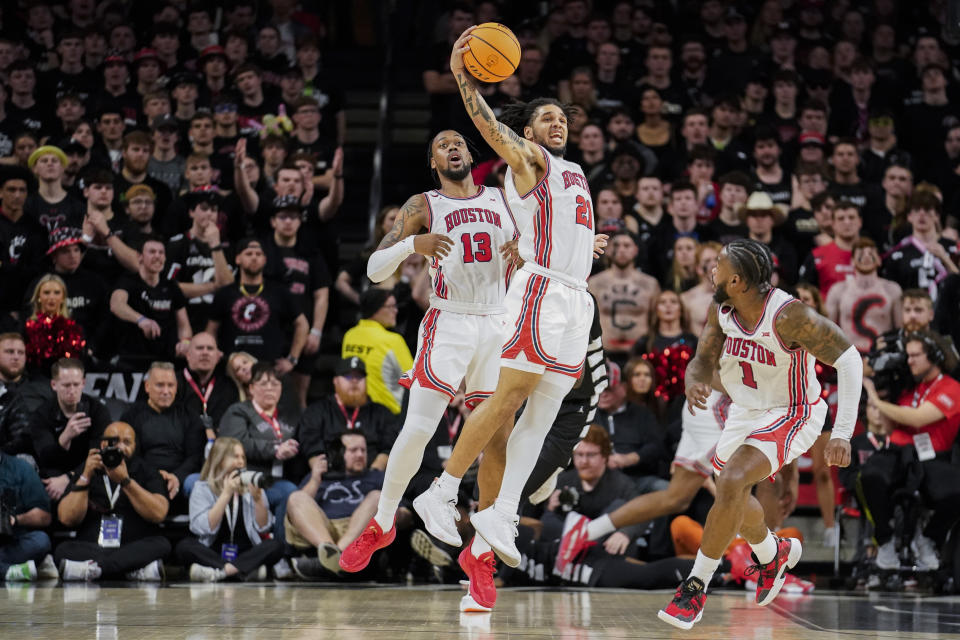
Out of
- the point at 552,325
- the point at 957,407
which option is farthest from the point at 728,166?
the point at 552,325

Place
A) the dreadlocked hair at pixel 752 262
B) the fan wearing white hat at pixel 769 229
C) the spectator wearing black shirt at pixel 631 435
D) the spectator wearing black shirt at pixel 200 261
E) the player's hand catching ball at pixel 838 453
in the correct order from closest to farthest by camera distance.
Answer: the player's hand catching ball at pixel 838 453
the dreadlocked hair at pixel 752 262
the spectator wearing black shirt at pixel 631 435
the spectator wearing black shirt at pixel 200 261
the fan wearing white hat at pixel 769 229

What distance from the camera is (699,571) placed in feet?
21.2

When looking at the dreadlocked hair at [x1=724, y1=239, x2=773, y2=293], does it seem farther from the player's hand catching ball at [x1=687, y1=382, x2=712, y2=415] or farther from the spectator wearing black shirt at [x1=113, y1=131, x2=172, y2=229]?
the spectator wearing black shirt at [x1=113, y1=131, x2=172, y2=229]

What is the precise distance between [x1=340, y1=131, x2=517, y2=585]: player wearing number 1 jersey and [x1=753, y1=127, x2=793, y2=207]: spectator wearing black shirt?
17.6ft

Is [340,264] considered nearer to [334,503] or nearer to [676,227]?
[676,227]

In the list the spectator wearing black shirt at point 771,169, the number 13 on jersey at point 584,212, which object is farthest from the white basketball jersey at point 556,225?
the spectator wearing black shirt at point 771,169

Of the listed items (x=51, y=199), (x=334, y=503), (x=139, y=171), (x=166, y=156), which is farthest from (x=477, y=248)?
(x=166, y=156)

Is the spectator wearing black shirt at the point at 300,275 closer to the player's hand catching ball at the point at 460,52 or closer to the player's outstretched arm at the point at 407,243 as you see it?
the player's outstretched arm at the point at 407,243

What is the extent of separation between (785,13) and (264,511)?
9.51m

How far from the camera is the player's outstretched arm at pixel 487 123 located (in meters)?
6.41

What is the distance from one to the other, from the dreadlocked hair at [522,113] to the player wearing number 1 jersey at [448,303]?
1.25 ft

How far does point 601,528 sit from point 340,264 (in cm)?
517

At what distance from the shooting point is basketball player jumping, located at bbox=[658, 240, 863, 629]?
6.45 m

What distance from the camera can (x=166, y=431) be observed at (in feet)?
33.3
